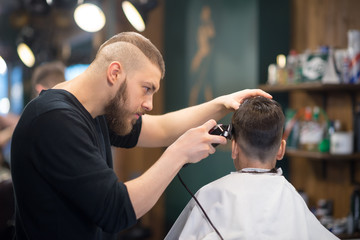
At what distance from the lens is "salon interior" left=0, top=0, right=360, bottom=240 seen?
315cm

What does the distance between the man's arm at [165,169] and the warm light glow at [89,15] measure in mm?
3222

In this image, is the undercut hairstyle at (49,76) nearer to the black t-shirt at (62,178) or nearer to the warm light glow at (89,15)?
the warm light glow at (89,15)

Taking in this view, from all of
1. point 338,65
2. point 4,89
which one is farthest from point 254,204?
point 4,89

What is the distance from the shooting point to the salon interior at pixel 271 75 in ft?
10.3

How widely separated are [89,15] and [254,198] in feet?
10.7

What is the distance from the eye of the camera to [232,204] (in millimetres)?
1641

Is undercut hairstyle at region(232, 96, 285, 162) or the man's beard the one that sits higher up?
the man's beard

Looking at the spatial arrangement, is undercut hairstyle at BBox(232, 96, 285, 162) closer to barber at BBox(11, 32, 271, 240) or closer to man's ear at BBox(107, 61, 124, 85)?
barber at BBox(11, 32, 271, 240)

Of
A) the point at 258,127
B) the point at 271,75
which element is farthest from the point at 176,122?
the point at 271,75

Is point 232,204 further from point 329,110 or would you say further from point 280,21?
point 280,21

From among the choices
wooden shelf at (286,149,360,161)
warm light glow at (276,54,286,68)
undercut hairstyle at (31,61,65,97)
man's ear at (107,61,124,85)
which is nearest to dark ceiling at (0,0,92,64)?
undercut hairstyle at (31,61,65,97)

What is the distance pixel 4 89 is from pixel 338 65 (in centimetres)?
750

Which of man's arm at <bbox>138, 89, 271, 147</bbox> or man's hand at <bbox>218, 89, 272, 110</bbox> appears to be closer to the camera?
man's hand at <bbox>218, 89, 272, 110</bbox>

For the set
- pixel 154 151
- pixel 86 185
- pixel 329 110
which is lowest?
pixel 154 151
